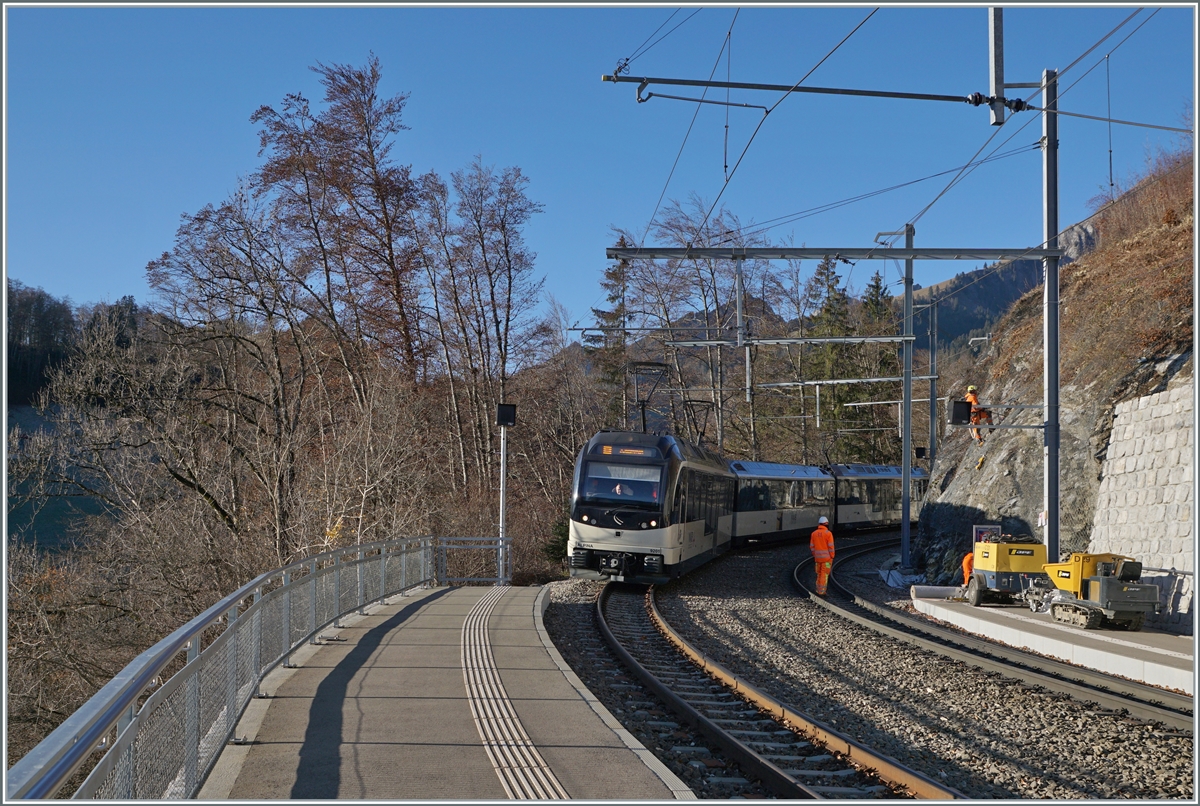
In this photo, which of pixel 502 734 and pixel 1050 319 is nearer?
pixel 502 734

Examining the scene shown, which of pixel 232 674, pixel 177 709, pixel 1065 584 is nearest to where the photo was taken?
pixel 177 709

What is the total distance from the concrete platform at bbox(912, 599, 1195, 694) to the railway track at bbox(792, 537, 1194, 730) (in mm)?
234

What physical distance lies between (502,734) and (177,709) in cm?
243

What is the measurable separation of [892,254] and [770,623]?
20.6 feet

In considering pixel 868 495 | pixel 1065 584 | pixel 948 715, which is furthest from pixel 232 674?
pixel 868 495

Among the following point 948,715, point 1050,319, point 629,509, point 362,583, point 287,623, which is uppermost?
point 1050,319

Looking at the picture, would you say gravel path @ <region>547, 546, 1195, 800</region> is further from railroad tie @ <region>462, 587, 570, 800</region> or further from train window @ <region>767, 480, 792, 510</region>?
train window @ <region>767, 480, 792, 510</region>

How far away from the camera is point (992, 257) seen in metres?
16.2

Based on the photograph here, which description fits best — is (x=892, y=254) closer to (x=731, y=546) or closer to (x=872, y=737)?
(x=872, y=737)

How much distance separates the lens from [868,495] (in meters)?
40.9

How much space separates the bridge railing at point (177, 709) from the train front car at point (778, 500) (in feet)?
66.4

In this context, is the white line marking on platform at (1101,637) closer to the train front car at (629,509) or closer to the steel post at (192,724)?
the train front car at (629,509)

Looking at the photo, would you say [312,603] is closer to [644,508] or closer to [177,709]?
[177,709]

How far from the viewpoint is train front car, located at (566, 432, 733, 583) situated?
64.1ft
